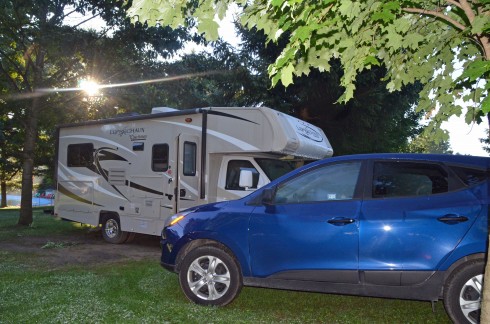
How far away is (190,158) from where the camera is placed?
9.45 meters

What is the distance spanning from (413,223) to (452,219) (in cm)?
37

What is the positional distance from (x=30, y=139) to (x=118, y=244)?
685cm

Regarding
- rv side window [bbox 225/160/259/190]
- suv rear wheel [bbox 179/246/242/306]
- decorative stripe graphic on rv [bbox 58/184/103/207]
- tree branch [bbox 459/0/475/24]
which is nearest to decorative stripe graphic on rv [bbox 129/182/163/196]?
decorative stripe graphic on rv [bbox 58/184/103/207]

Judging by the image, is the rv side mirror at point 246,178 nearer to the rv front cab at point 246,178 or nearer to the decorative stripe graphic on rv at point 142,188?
the rv front cab at point 246,178

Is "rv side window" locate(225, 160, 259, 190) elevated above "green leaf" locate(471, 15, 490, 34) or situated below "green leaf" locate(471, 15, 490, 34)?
below

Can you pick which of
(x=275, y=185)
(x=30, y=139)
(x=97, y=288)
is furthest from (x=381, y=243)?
(x=30, y=139)

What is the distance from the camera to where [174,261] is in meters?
5.62

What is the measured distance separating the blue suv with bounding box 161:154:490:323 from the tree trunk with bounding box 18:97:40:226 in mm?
11159

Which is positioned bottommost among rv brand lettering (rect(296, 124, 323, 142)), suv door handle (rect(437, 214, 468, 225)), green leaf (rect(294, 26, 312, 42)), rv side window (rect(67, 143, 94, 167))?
suv door handle (rect(437, 214, 468, 225))

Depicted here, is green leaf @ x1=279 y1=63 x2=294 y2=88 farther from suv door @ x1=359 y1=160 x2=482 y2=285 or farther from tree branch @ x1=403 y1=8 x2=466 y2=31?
suv door @ x1=359 y1=160 x2=482 y2=285

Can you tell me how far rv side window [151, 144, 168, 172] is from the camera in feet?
31.9

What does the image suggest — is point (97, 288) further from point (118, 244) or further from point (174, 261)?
point (118, 244)

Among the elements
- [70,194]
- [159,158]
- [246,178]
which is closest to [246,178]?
[246,178]

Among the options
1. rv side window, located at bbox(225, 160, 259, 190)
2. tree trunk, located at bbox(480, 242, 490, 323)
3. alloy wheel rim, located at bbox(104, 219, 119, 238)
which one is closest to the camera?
tree trunk, located at bbox(480, 242, 490, 323)
